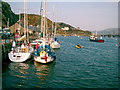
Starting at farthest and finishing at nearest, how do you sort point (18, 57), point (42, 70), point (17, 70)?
point (18, 57) → point (42, 70) → point (17, 70)

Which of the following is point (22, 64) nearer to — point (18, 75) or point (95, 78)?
point (18, 75)

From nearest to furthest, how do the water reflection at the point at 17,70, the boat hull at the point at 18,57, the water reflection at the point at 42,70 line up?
the water reflection at the point at 42,70 < the water reflection at the point at 17,70 < the boat hull at the point at 18,57

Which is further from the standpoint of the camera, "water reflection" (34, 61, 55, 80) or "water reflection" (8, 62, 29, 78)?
"water reflection" (8, 62, 29, 78)

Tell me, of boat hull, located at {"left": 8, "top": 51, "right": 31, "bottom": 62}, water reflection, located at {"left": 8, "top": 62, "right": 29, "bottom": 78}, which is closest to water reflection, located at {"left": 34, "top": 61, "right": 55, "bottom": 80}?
water reflection, located at {"left": 8, "top": 62, "right": 29, "bottom": 78}

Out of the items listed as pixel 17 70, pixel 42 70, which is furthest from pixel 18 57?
pixel 42 70

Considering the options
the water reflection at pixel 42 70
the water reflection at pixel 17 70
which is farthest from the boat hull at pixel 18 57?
the water reflection at pixel 42 70

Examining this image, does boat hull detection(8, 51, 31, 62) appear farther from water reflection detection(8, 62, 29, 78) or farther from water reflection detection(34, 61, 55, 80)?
water reflection detection(34, 61, 55, 80)

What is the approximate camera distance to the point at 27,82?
51.9 ft

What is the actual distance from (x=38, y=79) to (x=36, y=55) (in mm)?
8000

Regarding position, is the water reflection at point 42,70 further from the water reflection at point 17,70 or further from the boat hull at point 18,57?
the boat hull at point 18,57

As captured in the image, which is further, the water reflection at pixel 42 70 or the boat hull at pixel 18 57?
the boat hull at pixel 18 57

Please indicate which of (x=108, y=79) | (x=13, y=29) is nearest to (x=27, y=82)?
(x=108, y=79)

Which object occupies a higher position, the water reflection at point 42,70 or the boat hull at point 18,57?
the boat hull at point 18,57

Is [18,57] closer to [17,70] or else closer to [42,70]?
[17,70]
